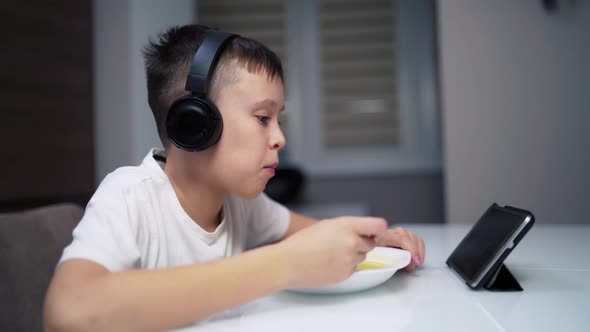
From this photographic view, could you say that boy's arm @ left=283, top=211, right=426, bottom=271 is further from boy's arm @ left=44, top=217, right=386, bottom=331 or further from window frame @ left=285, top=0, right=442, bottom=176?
window frame @ left=285, top=0, right=442, bottom=176

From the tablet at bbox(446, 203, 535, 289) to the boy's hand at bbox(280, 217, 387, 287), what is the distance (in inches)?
6.1

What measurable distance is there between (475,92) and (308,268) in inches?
64.9

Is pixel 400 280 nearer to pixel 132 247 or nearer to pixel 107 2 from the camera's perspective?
pixel 132 247

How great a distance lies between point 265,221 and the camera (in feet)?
3.05

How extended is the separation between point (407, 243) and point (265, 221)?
1.12 ft

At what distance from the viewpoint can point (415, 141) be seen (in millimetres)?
2727

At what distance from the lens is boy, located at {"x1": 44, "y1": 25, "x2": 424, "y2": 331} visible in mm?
419

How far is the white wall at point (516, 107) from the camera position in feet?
5.89

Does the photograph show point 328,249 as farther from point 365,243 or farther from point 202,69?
point 202,69

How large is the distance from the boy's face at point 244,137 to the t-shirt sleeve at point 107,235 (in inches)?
6.1

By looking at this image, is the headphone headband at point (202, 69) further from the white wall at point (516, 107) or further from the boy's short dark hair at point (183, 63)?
the white wall at point (516, 107)

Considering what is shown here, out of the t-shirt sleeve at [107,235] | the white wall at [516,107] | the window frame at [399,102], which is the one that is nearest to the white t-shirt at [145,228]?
the t-shirt sleeve at [107,235]

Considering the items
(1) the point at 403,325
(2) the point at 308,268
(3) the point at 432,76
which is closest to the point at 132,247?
(2) the point at 308,268

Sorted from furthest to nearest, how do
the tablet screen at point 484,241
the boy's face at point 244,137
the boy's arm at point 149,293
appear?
1. the boy's face at point 244,137
2. the tablet screen at point 484,241
3. the boy's arm at point 149,293
